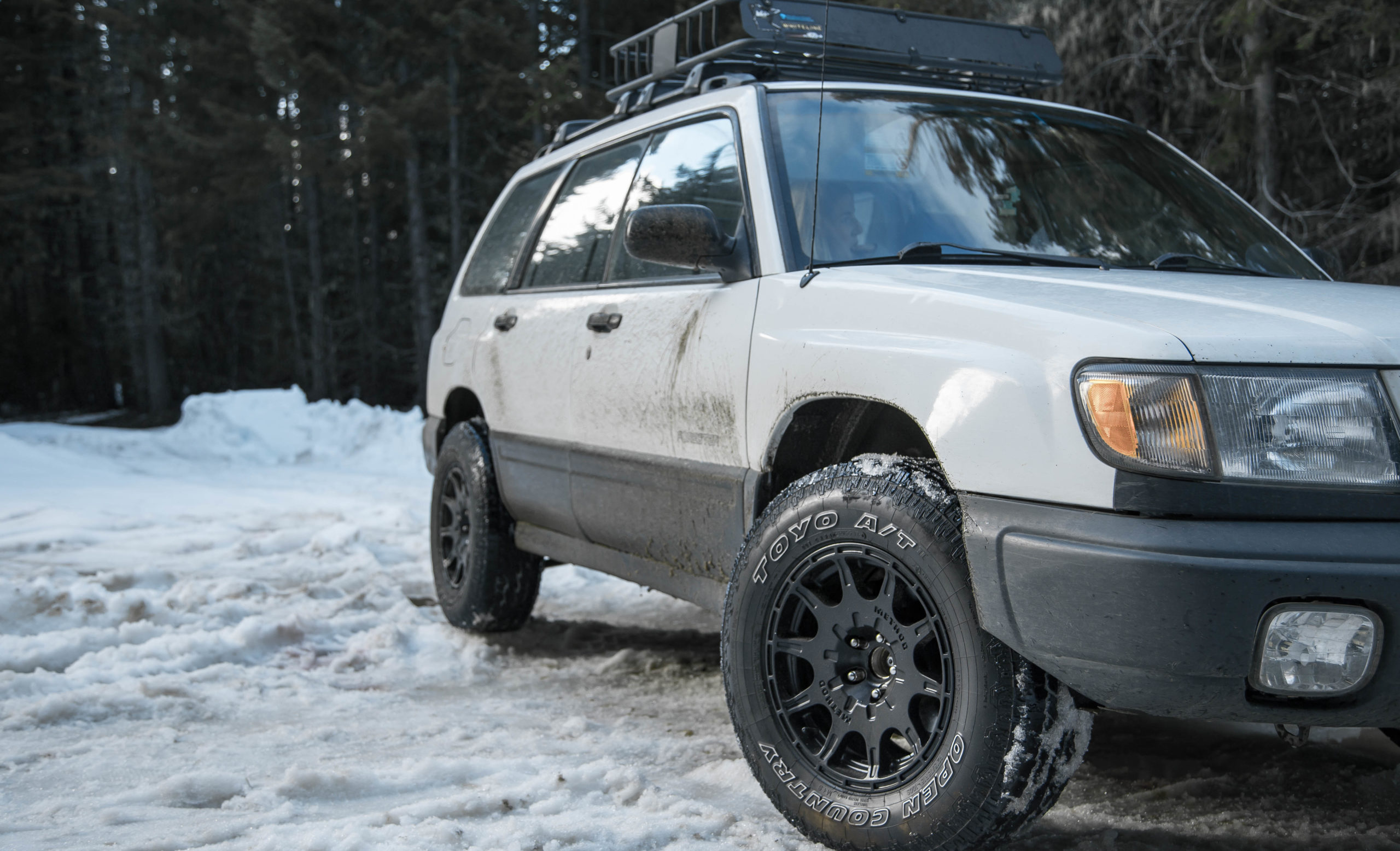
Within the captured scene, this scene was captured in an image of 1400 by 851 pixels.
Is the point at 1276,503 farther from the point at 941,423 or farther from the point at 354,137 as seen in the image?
the point at 354,137

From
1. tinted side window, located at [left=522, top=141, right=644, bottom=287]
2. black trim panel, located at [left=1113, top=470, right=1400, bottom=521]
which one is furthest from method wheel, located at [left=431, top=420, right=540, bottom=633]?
black trim panel, located at [left=1113, top=470, right=1400, bottom=521]

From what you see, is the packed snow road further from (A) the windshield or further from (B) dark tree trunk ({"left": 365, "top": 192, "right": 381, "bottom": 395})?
(B) dark tree trunk ({"left": 365, "top": 192, "right": 381, "bottom": 395})

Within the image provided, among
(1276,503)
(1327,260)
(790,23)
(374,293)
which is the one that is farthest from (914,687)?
(374,293)

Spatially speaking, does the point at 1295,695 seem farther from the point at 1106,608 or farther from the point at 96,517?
the point at 96,517

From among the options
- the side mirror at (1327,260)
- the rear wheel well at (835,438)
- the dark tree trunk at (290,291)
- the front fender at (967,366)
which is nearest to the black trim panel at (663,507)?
the rear wheel well at (835,438)

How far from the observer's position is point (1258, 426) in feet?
6.54

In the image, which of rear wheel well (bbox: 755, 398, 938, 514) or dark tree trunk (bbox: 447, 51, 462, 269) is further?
dark tree trunk (bbox: 447, 51, 462, 269)

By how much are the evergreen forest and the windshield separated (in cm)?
664

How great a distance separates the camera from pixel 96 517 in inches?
289

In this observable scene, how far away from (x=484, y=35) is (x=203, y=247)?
18.5 meters

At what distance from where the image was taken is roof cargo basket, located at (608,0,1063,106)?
3.93 m

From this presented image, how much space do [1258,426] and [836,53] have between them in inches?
101

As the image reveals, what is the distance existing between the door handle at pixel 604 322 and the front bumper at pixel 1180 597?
1.80 m

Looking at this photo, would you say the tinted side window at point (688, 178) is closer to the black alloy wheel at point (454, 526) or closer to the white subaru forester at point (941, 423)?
the white subaru forester at point (941, 423)
